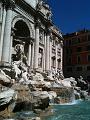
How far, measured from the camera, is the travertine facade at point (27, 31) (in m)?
27.7

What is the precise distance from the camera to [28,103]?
47.5ft

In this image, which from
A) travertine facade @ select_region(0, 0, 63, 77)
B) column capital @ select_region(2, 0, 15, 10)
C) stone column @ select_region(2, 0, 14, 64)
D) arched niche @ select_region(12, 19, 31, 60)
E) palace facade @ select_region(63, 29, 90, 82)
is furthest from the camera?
palace facade @ select_region(63, 29, 90, 82)

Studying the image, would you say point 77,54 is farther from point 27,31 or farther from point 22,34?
point 22,34

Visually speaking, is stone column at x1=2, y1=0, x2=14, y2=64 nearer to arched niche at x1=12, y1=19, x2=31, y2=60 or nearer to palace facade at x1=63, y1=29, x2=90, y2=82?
arched niche at x1=12, y1=19, x2=31, y2=60

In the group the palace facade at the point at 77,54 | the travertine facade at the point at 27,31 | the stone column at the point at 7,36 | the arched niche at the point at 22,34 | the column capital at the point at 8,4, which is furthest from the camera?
the palace facade at the point at 77,54

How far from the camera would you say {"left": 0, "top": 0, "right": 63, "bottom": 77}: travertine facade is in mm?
27734

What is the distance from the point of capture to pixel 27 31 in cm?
3397

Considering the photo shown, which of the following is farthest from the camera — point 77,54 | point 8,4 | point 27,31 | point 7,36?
point 77,54

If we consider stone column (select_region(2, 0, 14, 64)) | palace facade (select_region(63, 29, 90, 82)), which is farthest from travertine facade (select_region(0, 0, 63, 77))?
palace facade (select_region(63, 29, 90, 82))

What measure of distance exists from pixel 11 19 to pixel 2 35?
114 inches

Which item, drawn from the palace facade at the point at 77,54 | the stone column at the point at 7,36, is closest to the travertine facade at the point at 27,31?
the stone column at the point at 7,36

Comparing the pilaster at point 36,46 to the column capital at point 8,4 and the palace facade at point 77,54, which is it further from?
the palace facade at point 77,54

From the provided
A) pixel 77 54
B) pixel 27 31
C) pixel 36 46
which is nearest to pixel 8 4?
pixel 27 31

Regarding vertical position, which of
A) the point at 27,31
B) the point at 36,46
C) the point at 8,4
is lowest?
the point at 36,46
